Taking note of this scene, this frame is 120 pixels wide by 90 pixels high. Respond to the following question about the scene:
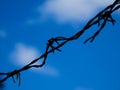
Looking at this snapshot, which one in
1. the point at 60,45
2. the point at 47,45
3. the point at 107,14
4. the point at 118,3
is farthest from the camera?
the point at 47,45

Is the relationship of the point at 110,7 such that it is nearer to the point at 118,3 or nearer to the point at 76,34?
the point at 118,3

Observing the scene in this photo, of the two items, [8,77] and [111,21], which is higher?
[8,77]

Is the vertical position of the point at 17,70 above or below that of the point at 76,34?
above

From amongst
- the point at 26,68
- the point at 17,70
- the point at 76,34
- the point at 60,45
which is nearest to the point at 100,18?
the point at 76,34

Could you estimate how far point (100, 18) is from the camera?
1.86m

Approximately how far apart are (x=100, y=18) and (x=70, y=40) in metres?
0.27

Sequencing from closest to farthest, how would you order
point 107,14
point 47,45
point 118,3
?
point 118,3 < point 107,14 < point 47,45

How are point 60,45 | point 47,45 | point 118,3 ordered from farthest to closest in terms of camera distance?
point 47,45
point 60,45
point 118,3

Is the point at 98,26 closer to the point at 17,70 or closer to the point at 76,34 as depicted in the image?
the point at 76,34

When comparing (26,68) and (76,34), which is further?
(26,68)

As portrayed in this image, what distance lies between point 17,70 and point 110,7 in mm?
1001

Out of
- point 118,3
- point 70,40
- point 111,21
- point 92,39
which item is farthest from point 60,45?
point 118,3

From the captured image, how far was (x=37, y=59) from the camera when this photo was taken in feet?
6.91

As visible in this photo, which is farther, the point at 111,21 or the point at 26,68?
the point at 26,68
